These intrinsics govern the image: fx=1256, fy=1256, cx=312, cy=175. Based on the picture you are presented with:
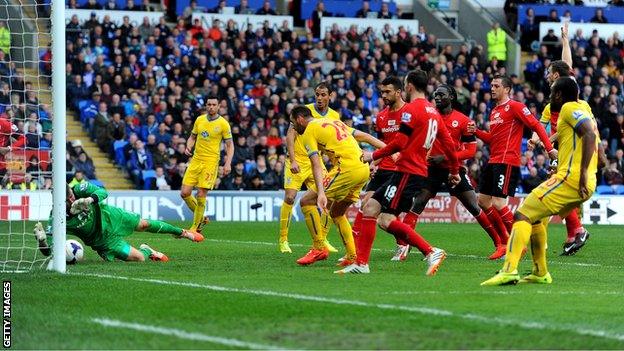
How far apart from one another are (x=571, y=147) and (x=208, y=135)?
1085 cm

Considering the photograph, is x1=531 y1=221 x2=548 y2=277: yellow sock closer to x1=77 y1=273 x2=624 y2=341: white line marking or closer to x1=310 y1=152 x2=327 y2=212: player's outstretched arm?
x1=310 y1=152 x2=327 y2=212: player's outstretched arm

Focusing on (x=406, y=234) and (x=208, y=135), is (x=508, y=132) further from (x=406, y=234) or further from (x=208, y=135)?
(x=208, y=135)

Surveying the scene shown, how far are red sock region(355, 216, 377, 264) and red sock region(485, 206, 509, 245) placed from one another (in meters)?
3.95

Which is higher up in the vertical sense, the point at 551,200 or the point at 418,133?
the point at 418,133

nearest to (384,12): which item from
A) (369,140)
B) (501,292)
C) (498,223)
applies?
(498,223)

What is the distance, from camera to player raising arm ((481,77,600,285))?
11969mm

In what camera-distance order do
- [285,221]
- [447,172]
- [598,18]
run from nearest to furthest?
1. [447,172]
2. [285,221]
3. [598,18]

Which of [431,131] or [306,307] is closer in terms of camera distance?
[306,307]

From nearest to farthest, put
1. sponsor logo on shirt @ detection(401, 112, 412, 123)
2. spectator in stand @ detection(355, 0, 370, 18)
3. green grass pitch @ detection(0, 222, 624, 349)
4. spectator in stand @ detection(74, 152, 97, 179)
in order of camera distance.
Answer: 1. green grass pitch @ detection(0, 222, 624, 349)
2. sponsor logo on shirt @ detection(401, 112, 412, 123)
3. spectator in stand @ detection(74, 152, 97, 179)
4. spectator in stand @ detection(355, 0, 370, 18)

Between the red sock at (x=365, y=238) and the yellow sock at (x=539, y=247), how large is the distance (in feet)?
5.92

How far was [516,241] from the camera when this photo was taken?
479 inches

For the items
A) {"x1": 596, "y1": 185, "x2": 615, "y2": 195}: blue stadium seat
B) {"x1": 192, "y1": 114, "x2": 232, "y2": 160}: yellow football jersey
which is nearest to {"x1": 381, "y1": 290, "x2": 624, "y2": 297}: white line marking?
{"x1": 192, "y1": 114, "x2": 232, "y2": 160}: yellow football jersey

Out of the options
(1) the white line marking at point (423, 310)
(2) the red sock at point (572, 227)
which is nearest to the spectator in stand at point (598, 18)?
(2) the red sock at point (572, 227)

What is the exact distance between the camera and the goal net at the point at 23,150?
17.0 meters
